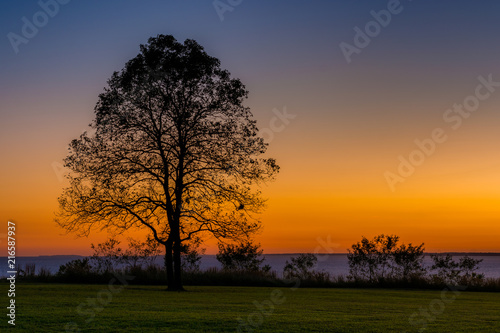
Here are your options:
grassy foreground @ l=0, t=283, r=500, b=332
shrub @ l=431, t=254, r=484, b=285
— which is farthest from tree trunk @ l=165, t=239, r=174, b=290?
shrub @ l=431, t=254, r=484, b=285

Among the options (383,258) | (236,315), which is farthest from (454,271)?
(236,315)

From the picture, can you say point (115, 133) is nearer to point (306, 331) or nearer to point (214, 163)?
point (214, 163)

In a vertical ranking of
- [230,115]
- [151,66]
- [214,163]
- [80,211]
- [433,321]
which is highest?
[151,66]

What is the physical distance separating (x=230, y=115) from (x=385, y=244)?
1750 centimetres

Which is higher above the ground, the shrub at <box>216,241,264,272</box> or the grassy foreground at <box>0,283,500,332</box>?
the shrub at <box>216,241,264,272</box>

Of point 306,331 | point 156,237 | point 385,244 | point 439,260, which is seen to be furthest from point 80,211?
point 439,260

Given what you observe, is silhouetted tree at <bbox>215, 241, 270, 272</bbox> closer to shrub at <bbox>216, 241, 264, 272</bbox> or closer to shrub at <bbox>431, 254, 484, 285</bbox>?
shrub at <bbox>216, 241, 264, 272</bbox>

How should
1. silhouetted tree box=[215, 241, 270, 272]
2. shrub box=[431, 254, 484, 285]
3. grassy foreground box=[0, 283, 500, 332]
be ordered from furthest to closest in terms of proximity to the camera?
silhouetted tree box=[215, 241, 270, 272] → shrub box=[431, 254, 484, 285] → grassy foreground box=[0, 283, 500, 332]

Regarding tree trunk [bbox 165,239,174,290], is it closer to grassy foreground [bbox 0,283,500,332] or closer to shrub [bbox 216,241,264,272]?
grassy foreground [bbox 0,283,500,332]

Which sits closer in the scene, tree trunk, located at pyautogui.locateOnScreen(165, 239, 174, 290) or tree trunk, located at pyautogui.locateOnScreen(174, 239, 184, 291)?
tree trunk, located at pyautogui.locateOnScreen(174, 239, 184, 291)

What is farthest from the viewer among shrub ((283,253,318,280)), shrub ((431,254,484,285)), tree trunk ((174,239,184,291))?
shrub ((283,253,318,280))

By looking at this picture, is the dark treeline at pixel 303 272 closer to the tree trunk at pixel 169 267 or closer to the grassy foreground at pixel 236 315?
the tree trunk at pixel 169 267

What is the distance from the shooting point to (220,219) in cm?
3067

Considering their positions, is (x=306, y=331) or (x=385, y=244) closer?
(x=306, y=331)
